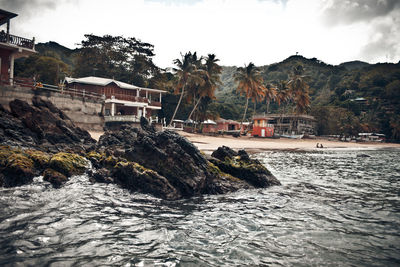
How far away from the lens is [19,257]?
157 inches

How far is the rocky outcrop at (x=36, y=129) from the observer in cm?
1349

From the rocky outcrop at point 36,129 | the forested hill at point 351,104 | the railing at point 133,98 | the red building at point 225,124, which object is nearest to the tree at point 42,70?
the railing at point 133,98

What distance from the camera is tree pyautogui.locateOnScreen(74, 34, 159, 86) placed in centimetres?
5016

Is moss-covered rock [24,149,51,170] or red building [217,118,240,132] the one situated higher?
red building [217,118,240,132]

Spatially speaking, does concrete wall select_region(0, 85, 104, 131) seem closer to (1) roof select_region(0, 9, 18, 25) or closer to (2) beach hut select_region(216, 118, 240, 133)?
(1) roof select_region(0, 9, 18, 25)

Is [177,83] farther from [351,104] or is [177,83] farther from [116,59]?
[351,104]

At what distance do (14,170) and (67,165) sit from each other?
1.78m

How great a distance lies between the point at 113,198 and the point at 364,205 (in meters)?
8.27

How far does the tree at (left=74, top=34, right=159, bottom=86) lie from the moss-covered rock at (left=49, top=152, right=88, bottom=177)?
4437 cm

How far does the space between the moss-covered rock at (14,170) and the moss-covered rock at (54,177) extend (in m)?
0.46

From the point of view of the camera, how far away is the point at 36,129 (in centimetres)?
1522

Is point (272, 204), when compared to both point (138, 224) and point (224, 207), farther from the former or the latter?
point (138, 224)

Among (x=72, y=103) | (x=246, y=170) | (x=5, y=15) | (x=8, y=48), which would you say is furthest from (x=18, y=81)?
(x=246, y=170)

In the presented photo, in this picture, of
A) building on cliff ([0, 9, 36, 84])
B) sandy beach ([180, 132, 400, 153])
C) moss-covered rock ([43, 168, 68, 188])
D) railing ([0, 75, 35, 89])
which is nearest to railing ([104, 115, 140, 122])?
sandy beach ([180, 132, 400, 153])
